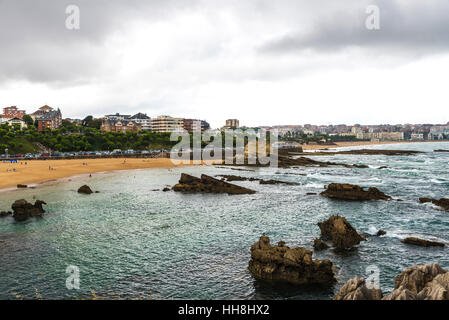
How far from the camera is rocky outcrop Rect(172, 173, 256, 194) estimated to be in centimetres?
4883

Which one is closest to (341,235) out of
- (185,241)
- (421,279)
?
(421,279)

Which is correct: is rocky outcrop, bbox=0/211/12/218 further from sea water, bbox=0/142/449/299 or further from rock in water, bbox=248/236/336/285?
rock in water, bbox=248/236/336/285

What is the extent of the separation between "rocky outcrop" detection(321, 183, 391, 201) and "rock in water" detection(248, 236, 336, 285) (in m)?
25.8

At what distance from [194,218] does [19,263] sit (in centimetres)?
1637

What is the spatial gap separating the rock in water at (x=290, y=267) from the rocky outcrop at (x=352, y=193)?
25848 millimetres

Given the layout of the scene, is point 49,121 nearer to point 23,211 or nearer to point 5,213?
point 5,213

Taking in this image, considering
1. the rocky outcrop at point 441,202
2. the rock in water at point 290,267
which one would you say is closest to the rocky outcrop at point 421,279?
the rock in water at point 290,267

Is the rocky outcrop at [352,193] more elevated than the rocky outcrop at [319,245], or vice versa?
the rocky outcrop at [352,193]

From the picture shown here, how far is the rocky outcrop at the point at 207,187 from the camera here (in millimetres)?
48834

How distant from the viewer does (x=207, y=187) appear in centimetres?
5038

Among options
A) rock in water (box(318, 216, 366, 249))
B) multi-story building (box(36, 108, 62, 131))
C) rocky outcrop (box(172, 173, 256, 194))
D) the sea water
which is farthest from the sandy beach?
multi-story building (box(36, 108, 62, 131))

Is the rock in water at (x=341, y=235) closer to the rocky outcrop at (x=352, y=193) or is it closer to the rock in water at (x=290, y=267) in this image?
the rock in water at (x=290, y=267)

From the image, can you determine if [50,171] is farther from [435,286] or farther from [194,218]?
[435,286]

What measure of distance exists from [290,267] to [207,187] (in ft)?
106
